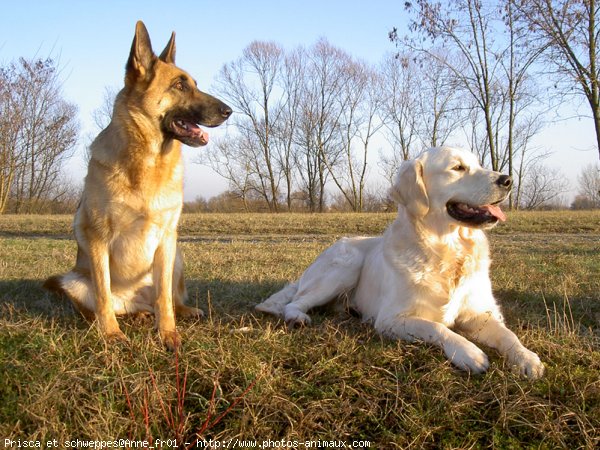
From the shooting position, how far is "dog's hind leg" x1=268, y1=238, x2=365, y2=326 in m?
3.62

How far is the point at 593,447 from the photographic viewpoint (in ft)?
6.36

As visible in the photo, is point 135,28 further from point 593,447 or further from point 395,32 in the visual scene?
point 395,32

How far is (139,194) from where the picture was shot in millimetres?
3033

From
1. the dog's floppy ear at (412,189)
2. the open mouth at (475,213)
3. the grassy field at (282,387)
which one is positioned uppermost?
the dog's floppy ear at (412,189)

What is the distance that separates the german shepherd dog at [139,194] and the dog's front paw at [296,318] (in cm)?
72

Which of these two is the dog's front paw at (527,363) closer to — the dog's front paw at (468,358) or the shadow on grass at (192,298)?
the dog's front paw at (468,358)

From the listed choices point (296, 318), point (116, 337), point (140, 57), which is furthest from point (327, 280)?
point (140, 57)

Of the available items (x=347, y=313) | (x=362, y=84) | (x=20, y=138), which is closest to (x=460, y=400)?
(x=347, y=313)

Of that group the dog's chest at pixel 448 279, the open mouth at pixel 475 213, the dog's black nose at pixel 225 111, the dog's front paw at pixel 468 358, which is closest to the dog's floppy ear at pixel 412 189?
the open mouth at pixel 475 213

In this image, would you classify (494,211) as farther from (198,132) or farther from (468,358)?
(198,132)

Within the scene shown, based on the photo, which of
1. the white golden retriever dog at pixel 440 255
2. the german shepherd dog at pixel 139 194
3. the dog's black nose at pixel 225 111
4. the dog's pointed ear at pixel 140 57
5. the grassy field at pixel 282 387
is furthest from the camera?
the dog's black nose at pixel 225 111

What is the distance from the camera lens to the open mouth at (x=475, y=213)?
2951 mm

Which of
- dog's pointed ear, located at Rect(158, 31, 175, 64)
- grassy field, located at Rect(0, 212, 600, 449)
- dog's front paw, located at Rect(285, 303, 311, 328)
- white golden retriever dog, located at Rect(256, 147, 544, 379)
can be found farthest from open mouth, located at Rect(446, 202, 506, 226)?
dog's pointed ear, located at Rect(158, 31, 175, 64)

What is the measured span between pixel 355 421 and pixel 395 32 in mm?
17013
